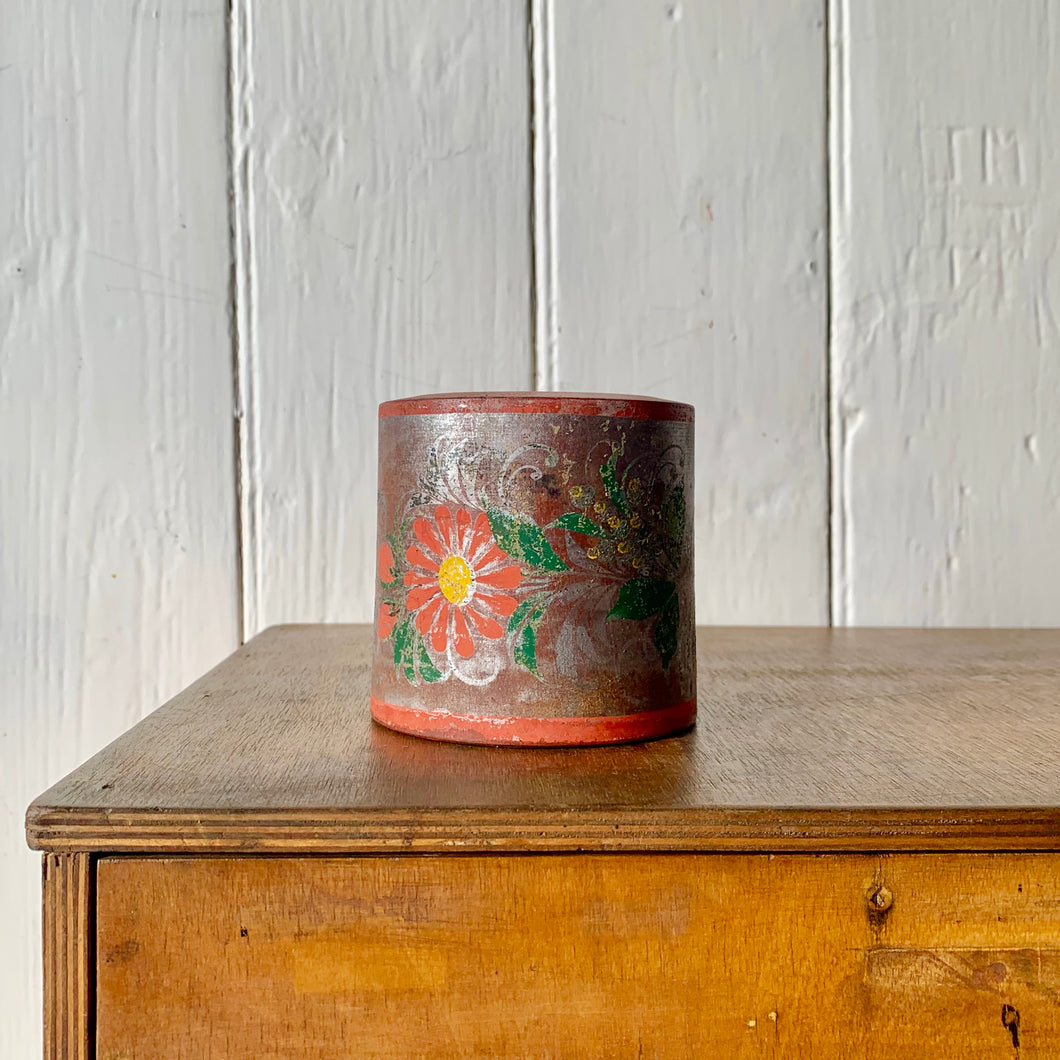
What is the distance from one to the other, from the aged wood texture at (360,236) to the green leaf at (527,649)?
34 centimetres

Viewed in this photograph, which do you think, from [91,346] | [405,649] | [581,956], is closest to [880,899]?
[581,956]

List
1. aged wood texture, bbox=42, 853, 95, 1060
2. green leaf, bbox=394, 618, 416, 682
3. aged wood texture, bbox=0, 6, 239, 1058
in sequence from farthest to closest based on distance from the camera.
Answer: aged wood texture, bbox=0, 6, 239, 1058
green leaf, bbox=394, 618, 416, 682
aged wood texture, bbox=42, 853, 95, 1060

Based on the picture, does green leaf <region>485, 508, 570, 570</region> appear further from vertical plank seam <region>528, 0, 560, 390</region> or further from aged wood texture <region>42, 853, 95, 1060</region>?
vertical plank seam <region>528, 0, 560, 390</region>

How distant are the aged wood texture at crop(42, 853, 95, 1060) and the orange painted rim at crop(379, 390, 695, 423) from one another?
0.70 ft

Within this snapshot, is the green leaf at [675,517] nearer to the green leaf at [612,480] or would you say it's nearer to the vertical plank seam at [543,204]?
the green leaf at [612,480]

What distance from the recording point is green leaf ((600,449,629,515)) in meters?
0.43

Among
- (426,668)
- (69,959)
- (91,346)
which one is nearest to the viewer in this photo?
(69,959)

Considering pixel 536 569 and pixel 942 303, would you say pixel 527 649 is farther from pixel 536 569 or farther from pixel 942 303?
pixel 942 303

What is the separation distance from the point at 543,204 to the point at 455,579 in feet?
1.36

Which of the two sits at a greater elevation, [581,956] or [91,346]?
[91,346]

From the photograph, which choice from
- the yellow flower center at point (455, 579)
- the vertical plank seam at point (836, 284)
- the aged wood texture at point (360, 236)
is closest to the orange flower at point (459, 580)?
the yellow flower center at point (455, 579)

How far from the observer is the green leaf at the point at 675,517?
45 centimetres

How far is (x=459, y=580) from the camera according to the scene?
44cm

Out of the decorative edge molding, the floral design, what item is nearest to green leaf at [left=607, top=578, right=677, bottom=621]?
the floral design
